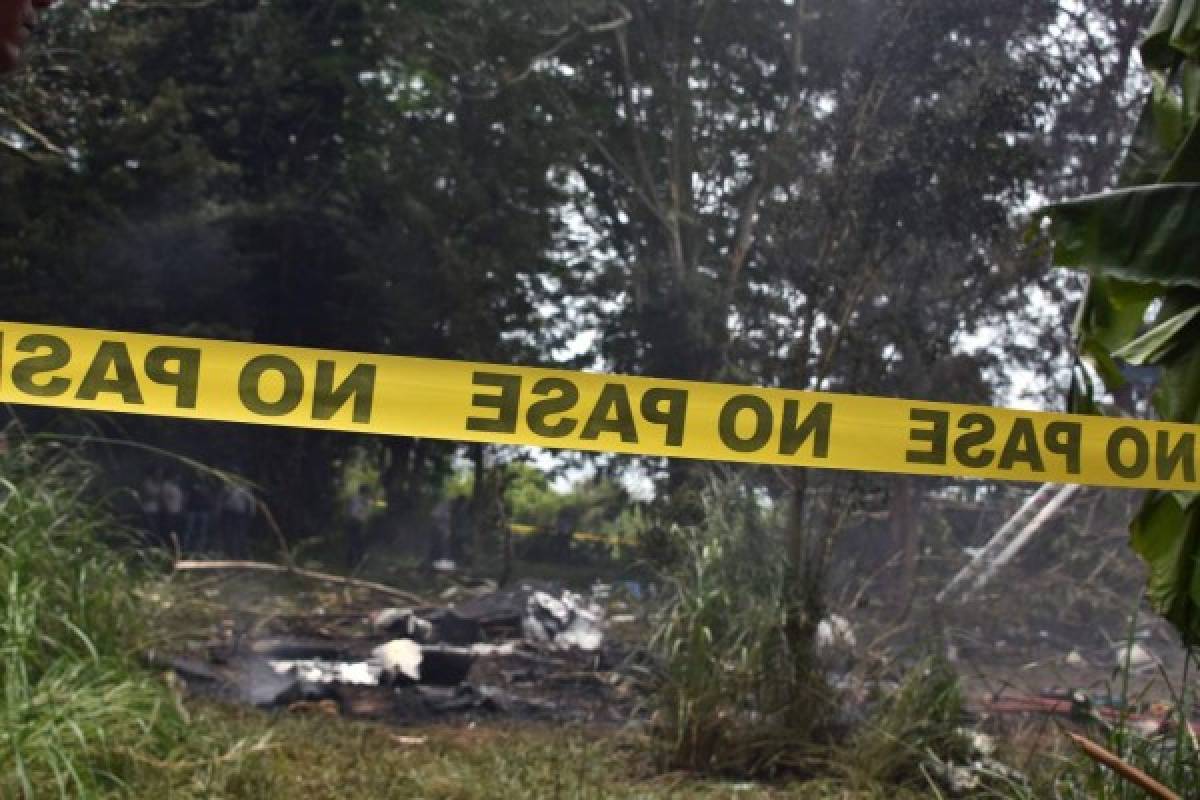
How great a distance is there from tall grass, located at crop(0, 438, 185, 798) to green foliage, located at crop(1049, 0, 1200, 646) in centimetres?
264

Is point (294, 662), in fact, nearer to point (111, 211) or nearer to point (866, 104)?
point (111, 211)

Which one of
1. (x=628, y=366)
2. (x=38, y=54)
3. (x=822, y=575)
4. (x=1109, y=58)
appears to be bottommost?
(x=822, y=575)

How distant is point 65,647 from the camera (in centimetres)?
466

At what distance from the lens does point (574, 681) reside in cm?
629

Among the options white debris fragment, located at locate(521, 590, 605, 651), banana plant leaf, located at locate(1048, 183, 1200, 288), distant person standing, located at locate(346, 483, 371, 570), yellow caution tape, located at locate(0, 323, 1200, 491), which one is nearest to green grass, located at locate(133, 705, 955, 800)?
white debris fragment, located at locate(521, 590, 605, 651)

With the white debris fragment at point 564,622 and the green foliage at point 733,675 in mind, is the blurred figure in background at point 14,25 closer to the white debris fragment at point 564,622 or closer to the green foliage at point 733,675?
the green foliage at point 733,675

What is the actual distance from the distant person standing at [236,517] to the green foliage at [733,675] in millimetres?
1606

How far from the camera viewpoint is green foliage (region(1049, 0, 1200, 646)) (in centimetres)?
376

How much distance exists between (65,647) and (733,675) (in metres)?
2.23

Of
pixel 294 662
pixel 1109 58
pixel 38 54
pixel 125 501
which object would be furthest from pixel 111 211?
pixel 1109 58

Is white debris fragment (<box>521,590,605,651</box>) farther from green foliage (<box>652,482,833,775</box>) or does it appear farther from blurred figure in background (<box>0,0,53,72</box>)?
blurred figure in background (<box>0,0,53,72</box>)

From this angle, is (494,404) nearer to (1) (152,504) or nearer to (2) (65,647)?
(2) (65,647)

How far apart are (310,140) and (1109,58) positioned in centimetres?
332

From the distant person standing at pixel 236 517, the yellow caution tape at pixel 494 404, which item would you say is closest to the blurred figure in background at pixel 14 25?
the yellow caution tape at pixel 494 404
